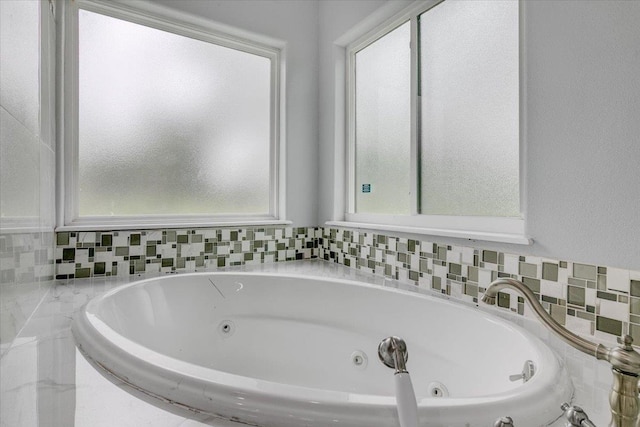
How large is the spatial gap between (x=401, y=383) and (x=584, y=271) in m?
0.74

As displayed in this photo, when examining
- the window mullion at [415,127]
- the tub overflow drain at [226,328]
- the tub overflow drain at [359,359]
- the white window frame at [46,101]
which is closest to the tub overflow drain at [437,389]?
the tub overflow drain at [359,359]

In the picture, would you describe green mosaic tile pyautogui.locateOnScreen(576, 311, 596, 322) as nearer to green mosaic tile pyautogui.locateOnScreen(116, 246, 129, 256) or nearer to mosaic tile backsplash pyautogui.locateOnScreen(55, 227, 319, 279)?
mosaic tile backsplash pyautogui.locateOnScreen(55, 227, 319, 279)

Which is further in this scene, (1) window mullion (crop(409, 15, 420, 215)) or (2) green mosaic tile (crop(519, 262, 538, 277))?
(1) window mullion (crop(409, 15, 420, 215))

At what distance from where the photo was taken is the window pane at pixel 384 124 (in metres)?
1.77

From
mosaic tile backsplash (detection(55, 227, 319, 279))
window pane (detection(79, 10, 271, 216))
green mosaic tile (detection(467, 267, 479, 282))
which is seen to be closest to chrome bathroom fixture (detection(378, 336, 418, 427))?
green mosaic tile (detection(467, 267, 479, 282))

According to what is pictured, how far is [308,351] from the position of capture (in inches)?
60.6

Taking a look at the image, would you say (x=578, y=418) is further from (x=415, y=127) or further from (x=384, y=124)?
(x=384, y=124)

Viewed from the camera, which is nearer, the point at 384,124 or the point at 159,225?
the point at 159,225

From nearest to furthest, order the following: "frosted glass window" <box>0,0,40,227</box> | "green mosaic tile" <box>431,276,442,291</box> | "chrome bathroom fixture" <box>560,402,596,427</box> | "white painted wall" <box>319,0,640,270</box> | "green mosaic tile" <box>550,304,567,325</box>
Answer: "chrome bathroom fixture" <box>560,402,596,427</box>
"frosted glass window" <box>0,0,40,227</box>
"white painted wall" <box>319,0,640,270</box>
"green mosaic tile" <box>550,304,567,325</box>
"green mosaic tile" <box>431,276,442,291</box>

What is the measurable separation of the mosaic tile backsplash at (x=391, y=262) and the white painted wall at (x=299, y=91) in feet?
0.73

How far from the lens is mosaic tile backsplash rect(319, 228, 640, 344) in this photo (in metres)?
0.88

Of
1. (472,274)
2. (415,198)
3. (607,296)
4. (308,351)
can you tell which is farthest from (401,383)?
(415,198)

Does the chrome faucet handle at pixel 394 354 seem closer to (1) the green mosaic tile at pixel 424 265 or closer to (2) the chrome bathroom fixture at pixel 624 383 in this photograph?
(2) the chrome bathroom fixture at pixel 624 383

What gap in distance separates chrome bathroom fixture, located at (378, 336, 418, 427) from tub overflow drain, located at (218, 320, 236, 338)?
1186 mm
